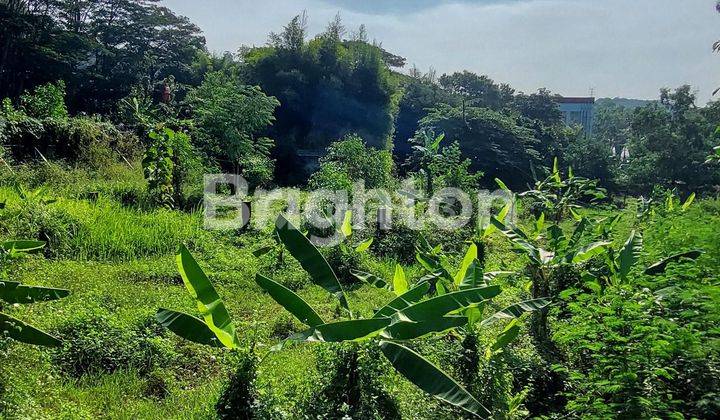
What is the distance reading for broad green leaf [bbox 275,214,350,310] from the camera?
2486 millimetres

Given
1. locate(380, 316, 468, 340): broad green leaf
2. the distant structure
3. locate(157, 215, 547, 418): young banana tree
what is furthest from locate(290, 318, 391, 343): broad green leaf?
the distant structure

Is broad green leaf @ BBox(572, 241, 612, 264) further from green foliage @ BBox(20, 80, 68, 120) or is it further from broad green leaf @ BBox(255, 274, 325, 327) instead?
green foliage @ BBox(20, 80, 68, 120)

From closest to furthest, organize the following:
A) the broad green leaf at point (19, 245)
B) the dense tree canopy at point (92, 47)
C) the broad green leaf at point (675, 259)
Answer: the broad green leaf at point (19, 245) < the broad green leaf at point (675, 259) < the dense tree canopy at point (92, 47)

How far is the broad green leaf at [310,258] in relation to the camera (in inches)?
97.9

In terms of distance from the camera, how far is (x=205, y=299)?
222 cm

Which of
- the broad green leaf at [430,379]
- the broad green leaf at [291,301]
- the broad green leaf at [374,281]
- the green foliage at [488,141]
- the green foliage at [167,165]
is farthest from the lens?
the green foliage at [488,141]

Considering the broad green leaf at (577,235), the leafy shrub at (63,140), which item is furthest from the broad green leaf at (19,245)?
the leafy shrub at (63,140)

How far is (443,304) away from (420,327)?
154 mm

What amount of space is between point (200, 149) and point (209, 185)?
3.94ft

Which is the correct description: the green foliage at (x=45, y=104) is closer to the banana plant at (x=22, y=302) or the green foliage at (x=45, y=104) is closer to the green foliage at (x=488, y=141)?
the banana plant at (x=22, y=302)

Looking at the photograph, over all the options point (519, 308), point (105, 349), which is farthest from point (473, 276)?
point (105, 349)

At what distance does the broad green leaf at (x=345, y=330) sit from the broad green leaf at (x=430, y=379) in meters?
0.16

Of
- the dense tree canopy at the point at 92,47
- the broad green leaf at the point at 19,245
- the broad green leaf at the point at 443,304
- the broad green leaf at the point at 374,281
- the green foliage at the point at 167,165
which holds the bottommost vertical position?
the broad green leaf at the point at 374,281

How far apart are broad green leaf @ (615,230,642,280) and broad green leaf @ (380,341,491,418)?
1.90 metres
